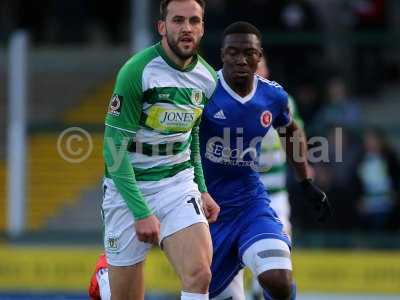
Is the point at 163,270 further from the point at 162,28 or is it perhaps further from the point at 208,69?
the point at 162,28

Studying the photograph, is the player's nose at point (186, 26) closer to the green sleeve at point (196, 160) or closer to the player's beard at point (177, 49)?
the player's beard at point (177, 49)

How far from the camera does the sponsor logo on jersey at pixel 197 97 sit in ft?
24.5

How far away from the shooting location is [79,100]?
59.9 feet

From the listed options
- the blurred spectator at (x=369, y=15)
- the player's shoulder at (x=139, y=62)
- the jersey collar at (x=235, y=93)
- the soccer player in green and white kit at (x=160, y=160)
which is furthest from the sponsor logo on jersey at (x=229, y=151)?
the blurred spectator at (x=369, y=15)

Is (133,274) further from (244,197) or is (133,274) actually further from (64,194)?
(64,194)

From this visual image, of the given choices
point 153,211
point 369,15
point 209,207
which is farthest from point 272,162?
point 369,15

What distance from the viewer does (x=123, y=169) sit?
7203mm

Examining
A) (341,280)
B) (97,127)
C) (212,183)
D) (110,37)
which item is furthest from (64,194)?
(212,183)

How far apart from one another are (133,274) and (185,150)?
0.82 metres

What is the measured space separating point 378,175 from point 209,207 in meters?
6.28

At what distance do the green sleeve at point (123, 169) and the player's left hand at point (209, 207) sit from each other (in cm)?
63

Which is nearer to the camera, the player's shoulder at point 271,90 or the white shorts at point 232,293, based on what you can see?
the player's shoulder at point 271,90

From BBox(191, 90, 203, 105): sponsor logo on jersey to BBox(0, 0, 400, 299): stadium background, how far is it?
19.8ft

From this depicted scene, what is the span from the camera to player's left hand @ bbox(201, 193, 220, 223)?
771cm
